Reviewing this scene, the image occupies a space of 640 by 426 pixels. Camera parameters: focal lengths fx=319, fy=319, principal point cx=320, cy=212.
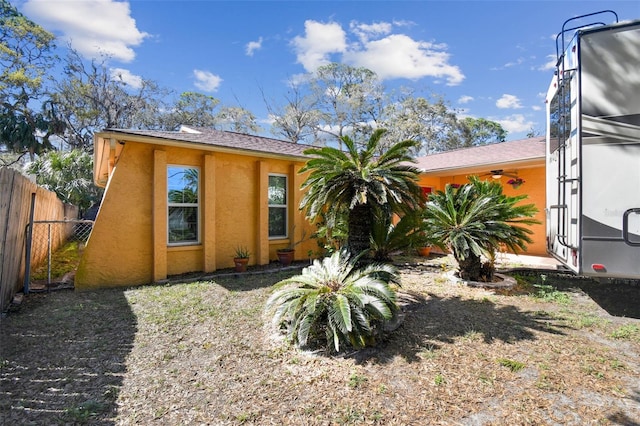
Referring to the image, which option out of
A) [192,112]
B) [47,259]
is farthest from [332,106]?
[47,259]

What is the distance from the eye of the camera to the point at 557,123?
4.83 meters

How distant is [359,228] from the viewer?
17.3ft

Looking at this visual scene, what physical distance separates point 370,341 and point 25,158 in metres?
34.4

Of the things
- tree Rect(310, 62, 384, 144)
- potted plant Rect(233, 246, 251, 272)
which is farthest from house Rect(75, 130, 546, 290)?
tree Rect(310, 62, 384, 144)

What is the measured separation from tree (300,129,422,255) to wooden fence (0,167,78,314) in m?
4.70

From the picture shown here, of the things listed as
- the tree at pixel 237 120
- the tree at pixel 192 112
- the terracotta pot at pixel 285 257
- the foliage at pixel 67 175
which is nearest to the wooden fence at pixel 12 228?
the terracotta pot at pixel 285 257

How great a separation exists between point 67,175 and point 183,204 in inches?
461

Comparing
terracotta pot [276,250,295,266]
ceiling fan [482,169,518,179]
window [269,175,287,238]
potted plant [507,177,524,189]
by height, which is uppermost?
ceiling fan [482,169,518,179]

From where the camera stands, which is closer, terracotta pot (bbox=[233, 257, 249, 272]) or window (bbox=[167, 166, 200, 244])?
window (bbox=[167, 166, 200, 244])

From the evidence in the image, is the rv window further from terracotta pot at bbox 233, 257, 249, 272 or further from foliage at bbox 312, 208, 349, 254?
terracotta pot at bbox 233, 257, 249, 272

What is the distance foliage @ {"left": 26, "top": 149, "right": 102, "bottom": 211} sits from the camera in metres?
15.1

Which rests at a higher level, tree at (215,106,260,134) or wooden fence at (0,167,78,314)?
tree at (215,106,260,134)

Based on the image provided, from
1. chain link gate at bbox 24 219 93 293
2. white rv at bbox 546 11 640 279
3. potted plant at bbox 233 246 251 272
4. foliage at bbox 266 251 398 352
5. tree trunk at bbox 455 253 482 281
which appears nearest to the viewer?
white rv at bbox 546 11 640 279

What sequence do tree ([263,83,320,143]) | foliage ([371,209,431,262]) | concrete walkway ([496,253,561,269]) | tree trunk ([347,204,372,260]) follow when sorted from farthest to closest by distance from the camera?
tree ([263,83,320,143]), concrete walkway ([496,253,561,269]), foliage ([371,209,431,262]), tree trunk ([347,204,372,260])
